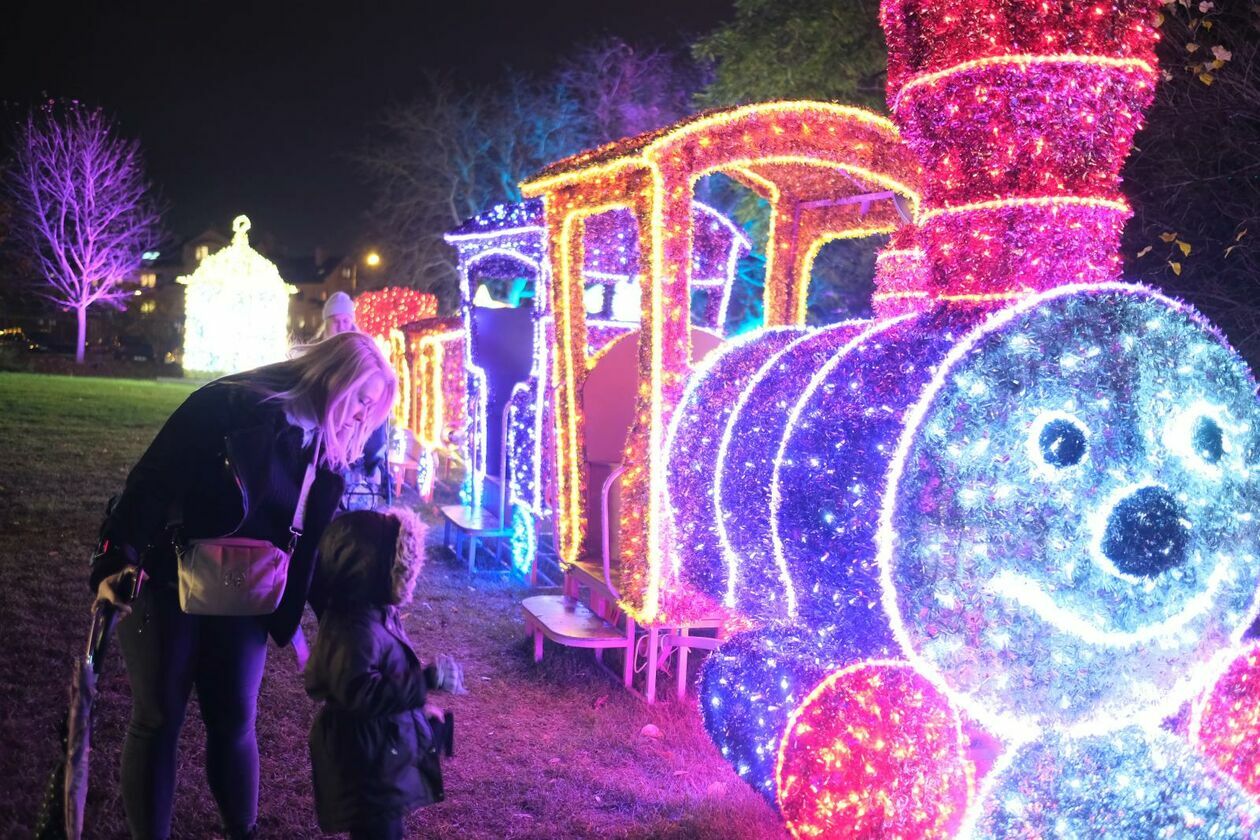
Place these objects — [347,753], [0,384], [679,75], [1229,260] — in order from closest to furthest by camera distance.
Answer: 1. [347,753]
2. [1229,260]
3. [0,384]
4. [679,75]

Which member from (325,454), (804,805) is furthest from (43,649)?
(804,805)

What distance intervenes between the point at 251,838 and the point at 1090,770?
8.58 ft

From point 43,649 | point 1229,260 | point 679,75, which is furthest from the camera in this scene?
point 679,75

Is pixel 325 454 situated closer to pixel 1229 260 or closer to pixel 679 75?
pixel 1229 260

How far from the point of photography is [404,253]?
Answer: 28125 millimetres

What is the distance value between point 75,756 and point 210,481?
0.88 meters

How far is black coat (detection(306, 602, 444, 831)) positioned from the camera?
2748mm

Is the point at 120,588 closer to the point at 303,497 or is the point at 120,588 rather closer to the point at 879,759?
the point at 303,497

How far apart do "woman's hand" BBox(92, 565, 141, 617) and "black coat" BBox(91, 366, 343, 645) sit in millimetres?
25

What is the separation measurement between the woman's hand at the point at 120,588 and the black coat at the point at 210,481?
0.08 feet

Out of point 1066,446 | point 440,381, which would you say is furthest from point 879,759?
point 440,381

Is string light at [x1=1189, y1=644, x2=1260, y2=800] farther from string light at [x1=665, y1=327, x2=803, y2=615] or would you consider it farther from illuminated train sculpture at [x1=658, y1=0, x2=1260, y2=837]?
string light at [x1=665, y1=327, x2=803, y2=615]

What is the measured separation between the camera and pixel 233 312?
3269cm

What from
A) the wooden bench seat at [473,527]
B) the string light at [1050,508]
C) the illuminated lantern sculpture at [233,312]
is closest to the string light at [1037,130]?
the string light at [1050,508]
